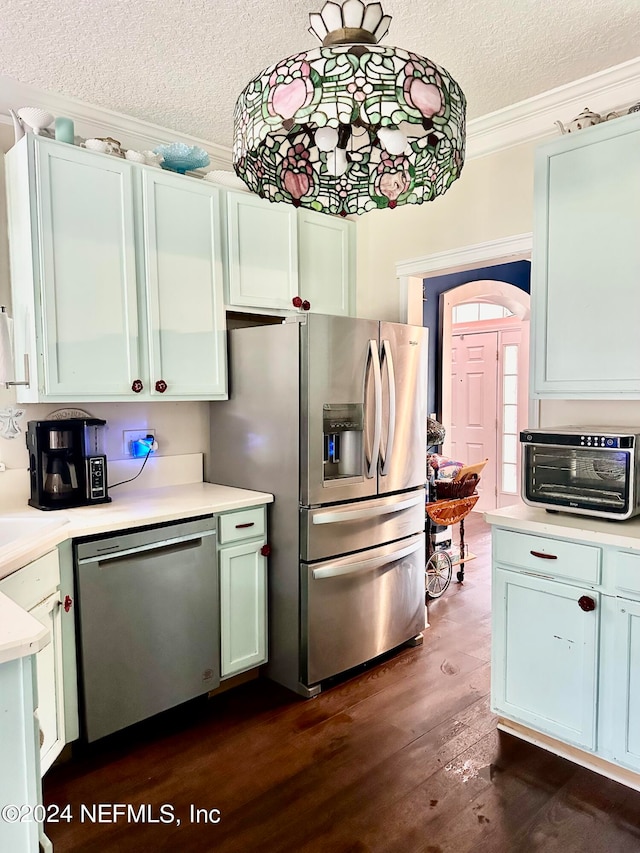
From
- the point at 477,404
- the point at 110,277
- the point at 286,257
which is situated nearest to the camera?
the point at 110,277

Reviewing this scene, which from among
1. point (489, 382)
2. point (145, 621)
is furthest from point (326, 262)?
point (489, 382)

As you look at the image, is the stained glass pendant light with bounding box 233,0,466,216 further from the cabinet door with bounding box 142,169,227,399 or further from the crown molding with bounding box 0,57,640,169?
the crown molding with bounding box 0,57,640,169

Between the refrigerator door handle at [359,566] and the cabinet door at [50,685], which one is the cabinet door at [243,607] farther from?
the cabinet door at [50,685]

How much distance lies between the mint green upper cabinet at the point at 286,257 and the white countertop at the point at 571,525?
5.05ft

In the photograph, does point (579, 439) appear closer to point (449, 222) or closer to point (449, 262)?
point (449, 262)

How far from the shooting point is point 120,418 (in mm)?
2840

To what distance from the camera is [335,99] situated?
1.30 m

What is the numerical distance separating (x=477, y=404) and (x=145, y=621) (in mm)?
4916

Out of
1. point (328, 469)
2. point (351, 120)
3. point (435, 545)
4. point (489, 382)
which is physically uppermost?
point (351, 120)

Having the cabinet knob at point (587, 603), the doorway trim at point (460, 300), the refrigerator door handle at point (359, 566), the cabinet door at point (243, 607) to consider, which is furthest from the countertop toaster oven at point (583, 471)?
the doorway trim at point (460, 300)

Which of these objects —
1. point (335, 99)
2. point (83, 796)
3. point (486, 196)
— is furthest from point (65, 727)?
point (486, 196)

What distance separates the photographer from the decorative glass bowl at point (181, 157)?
2621 millimetres

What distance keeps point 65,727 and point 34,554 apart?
73cm

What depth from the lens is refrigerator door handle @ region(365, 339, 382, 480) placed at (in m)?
2.79
